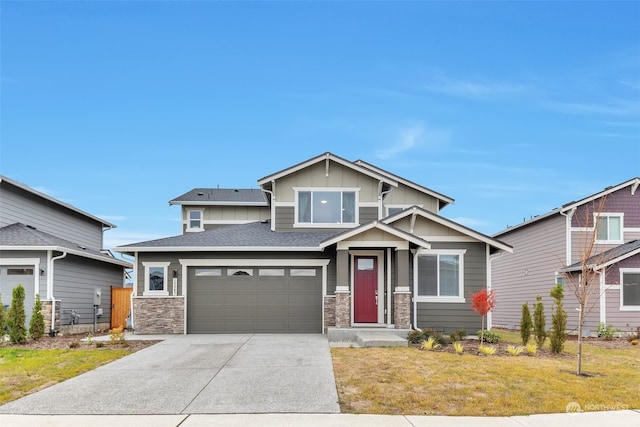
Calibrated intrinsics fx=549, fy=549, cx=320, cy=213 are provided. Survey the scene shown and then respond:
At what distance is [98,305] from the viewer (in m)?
22.6

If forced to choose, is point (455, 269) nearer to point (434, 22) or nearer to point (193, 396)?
point (434, 22)

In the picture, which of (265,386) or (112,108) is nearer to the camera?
(265,386)

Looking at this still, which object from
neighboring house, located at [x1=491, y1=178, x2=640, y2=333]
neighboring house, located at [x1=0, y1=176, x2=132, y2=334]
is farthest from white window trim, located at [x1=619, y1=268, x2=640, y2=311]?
neighboring house, located at [x1=0, y1=176, x2=132, y2=334]

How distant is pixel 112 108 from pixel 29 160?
16.9 feet

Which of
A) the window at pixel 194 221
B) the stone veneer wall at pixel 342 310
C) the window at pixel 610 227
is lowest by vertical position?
the stone veneer wall at pixel 342 310

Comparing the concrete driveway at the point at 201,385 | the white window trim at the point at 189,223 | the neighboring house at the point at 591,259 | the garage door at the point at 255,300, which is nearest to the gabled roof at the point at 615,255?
the neighboring house at the point at 591,259

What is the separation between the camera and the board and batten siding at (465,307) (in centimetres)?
1712

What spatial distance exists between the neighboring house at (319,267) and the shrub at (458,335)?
59 centimetres

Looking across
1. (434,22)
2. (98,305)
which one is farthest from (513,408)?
(98,305)

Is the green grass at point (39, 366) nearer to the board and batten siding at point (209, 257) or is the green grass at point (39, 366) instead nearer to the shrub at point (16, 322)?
the shrub at point (16, 322)

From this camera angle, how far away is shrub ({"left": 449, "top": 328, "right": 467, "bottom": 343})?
15.3m

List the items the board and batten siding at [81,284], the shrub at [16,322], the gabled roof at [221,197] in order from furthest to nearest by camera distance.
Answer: the gabled roof at [221,197] < the board and batten siding at [81,284] < the shrub at [16,322]

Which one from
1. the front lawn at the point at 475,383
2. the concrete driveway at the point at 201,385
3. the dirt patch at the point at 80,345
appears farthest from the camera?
the dirt patch at the point at 80,345

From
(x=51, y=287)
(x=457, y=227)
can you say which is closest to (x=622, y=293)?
(x=457, y=227)
